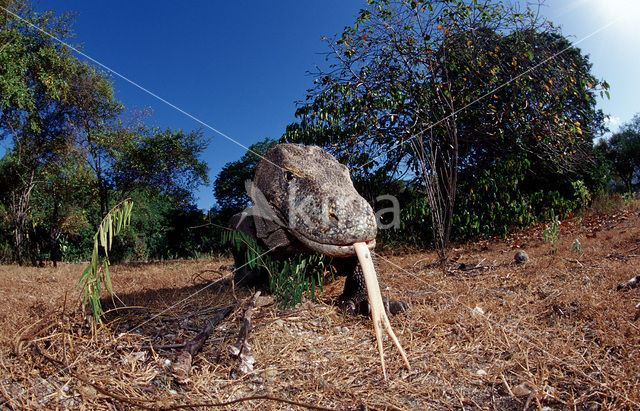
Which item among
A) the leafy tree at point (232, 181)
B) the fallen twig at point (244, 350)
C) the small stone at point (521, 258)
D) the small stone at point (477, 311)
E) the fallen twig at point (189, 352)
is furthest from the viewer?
the leafy tree at point (232, 181)

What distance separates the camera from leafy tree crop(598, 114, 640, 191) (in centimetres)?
2006

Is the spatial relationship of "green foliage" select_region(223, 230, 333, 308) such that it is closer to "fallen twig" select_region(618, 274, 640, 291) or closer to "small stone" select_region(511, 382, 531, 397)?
"small stone" select_region(511, 382, 531, 397)

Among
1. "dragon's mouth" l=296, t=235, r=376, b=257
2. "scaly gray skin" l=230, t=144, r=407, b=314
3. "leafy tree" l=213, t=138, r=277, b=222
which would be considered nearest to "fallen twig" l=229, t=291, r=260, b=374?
"scaly gray skin" l=230, t=144, r=407, b=314

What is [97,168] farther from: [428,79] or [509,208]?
[509,208]

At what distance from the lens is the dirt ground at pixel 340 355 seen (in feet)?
4.93

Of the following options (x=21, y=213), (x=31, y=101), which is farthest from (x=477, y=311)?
(x=21, y=213)

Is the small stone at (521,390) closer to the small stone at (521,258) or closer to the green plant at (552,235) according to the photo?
the small stone at (521,258)

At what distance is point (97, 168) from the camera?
418 inches

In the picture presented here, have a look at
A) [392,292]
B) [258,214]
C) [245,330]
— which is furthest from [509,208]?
[245,330]

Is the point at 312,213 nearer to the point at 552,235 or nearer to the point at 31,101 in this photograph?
the point at 552,235

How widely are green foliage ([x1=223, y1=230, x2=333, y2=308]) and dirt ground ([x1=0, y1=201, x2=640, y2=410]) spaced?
117 millimetres

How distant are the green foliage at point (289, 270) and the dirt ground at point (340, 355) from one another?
0.12m

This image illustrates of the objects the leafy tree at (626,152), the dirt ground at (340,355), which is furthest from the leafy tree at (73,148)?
the leafy tree at (626,152)

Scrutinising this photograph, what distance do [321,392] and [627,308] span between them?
6.52ft
